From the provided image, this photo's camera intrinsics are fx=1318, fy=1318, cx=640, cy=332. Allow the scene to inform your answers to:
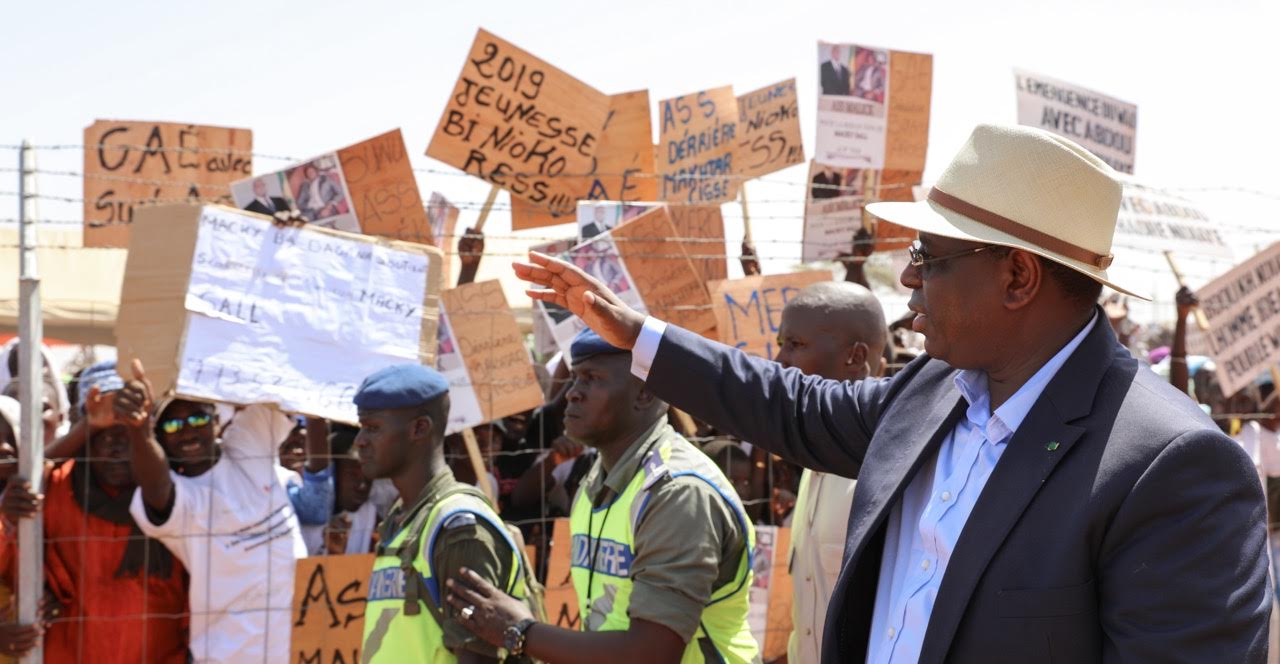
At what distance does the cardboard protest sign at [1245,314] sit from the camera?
273 inches

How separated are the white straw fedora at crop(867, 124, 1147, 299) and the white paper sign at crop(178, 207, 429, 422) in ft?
11.0

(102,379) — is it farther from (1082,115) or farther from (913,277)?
(1082,115)

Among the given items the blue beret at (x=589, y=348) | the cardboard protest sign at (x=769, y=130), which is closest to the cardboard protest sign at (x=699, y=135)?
the cardboard protest sign at (x=769, y=130)

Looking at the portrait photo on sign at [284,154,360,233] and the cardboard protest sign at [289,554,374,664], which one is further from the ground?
the portrait photo on sign at [284,154,360,233]

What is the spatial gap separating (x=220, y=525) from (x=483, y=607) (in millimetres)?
1883

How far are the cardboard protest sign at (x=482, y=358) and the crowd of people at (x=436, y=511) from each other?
0.34 metres

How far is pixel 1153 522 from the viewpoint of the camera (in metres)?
1.92

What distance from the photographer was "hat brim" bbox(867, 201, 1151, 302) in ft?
6.96

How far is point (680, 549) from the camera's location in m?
3.44

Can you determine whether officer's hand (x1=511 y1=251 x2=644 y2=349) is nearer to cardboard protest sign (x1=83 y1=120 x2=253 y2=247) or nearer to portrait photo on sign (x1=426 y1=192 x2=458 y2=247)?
portrait photo on sign (x1=426 y1=192 x2=458 y2=247)

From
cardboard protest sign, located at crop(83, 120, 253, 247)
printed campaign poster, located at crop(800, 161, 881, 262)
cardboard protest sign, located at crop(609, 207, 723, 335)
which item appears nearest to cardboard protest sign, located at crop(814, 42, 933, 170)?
printed campaign poster, located at crop(800, 161, 881, 262)

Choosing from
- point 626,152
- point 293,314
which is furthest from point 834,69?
point 293,314

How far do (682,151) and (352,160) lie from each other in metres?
2.05

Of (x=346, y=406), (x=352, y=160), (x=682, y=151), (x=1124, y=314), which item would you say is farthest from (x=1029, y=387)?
(x=1124, y=314)
